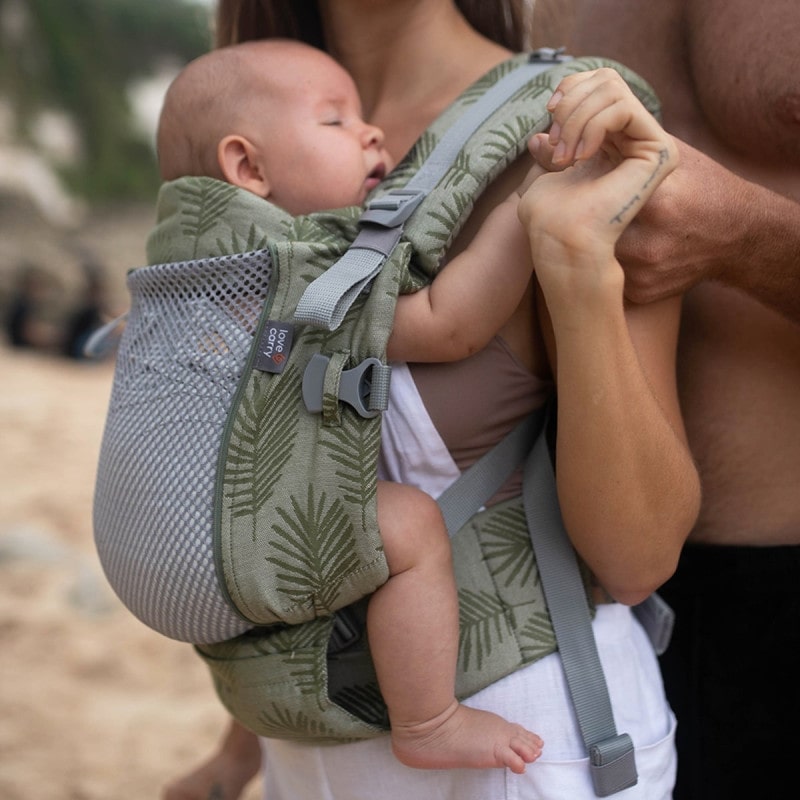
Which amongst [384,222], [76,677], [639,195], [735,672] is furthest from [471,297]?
[76,677]

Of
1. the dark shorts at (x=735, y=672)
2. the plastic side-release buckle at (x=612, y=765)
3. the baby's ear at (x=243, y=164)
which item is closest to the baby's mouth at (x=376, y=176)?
the baby's ear at (x=243, y=164)

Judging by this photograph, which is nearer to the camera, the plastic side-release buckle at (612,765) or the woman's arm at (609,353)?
the woman's arm at (609,353)

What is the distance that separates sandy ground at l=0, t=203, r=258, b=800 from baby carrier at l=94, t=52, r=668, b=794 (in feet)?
7.56

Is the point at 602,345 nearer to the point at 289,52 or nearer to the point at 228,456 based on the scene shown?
the point at 228,456

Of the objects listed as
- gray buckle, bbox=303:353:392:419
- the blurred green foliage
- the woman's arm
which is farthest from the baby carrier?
the blurred green foliage

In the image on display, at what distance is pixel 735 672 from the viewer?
5.22ft

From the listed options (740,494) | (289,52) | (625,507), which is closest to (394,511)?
(625,507)

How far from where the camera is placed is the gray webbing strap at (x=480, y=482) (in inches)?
54.4

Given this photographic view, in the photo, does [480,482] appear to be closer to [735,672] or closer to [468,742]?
[468,742]

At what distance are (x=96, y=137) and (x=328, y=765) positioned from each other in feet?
50.6

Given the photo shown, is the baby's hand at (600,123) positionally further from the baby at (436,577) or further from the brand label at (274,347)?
the brand label at (274,347)

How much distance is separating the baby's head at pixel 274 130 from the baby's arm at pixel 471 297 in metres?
0.29

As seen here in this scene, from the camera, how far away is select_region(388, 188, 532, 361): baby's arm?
1272mm

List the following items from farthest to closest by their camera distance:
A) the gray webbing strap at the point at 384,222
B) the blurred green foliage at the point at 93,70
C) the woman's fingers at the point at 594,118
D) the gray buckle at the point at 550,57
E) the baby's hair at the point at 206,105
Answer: the blurred green foliage at the point at 93,70 < the baby's hair at the point at 206,105 < the gray buckle at the point at 550,57 < the gray webbing strap at the point at 384,222 < the woman's fingers at the point at 594,118
